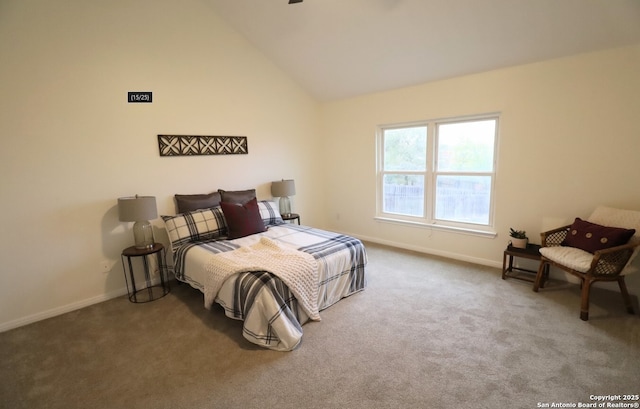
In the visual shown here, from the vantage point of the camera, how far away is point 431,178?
3.96 metres

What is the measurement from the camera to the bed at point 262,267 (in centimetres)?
217

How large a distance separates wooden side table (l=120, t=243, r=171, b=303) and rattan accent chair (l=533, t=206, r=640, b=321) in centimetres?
376

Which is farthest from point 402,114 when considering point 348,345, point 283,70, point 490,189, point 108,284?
point 108,284

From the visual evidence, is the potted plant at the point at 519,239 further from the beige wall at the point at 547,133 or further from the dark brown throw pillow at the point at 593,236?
the dark brown throw pillow at the point at 593,236

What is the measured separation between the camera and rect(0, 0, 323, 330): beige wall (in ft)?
8.21

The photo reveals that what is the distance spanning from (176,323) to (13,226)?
1.63 metres

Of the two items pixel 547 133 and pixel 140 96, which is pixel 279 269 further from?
pixel 547 133

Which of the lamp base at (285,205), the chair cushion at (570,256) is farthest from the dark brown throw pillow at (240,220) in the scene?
the chair cushion at (570,256)

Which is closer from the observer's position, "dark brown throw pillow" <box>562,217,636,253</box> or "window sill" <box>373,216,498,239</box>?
"dark brown throw pillow" <box>562,217,636,253</box>

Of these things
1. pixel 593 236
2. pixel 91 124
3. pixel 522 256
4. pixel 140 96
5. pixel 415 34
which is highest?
pixel 415 34

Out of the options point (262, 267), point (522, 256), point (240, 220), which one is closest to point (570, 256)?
point (522, 256)

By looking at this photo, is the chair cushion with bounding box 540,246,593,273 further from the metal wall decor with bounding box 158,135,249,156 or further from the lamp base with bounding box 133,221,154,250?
the lamp base with bounding box 133,221,154,250

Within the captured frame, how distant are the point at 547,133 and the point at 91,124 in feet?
14.9

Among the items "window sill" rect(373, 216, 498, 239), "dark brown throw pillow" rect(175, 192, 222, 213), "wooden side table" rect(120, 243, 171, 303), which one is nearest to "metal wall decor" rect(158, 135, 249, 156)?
"dark brown throw pillow" rect(175, 192, 222, 213)
